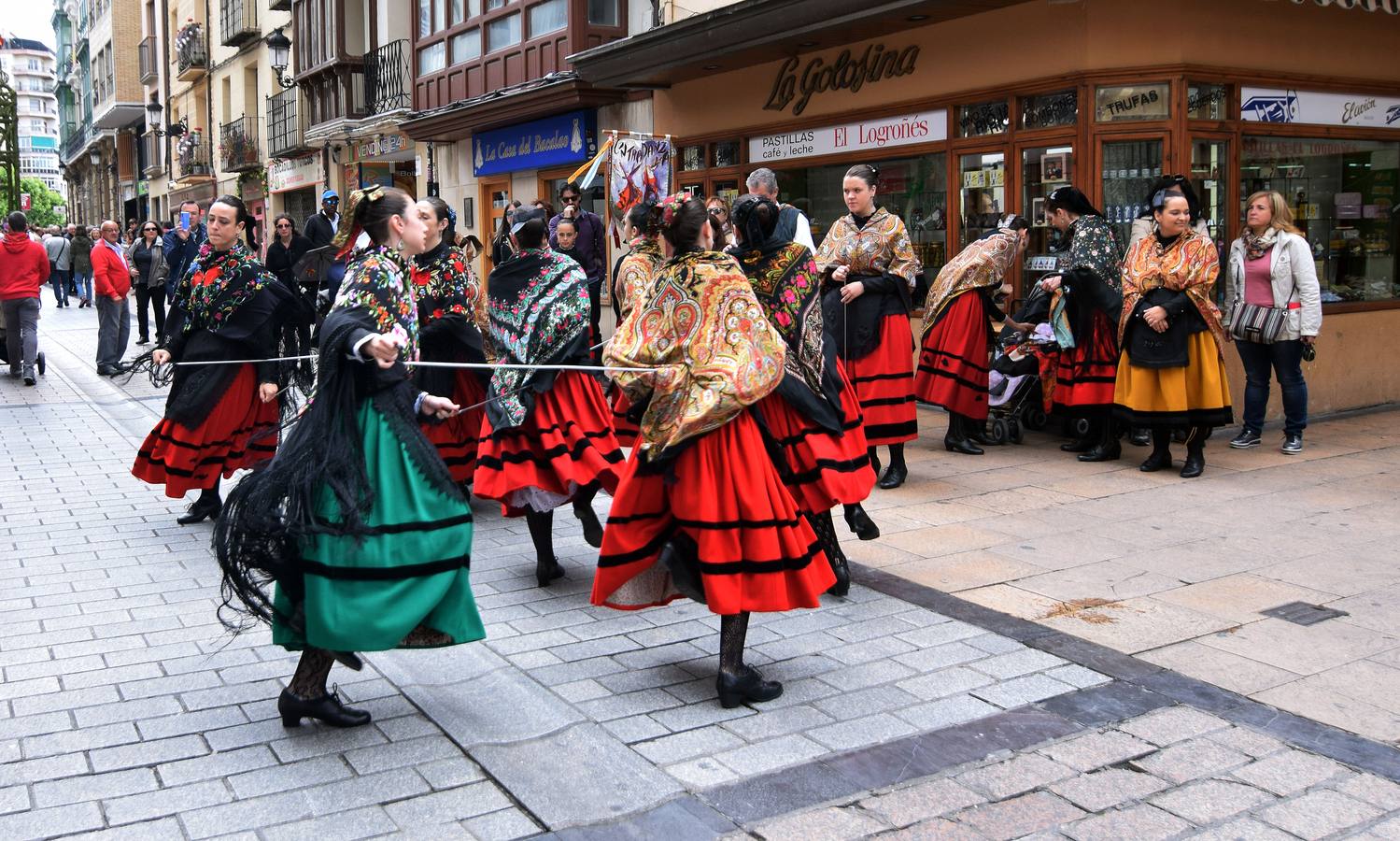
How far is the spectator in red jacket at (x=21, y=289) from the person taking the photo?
1469cm

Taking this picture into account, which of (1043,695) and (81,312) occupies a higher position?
(81,312)

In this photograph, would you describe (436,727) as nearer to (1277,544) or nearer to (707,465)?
(707,465)

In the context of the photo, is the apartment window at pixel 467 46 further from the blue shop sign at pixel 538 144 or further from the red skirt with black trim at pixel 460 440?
the red skirt with black trim at pixel 460 440

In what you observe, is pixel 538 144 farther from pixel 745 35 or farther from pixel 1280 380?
pixel 1280 380

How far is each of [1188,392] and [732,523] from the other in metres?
5.03

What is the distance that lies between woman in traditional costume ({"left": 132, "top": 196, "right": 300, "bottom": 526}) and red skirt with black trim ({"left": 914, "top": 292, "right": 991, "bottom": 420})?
14.4ft

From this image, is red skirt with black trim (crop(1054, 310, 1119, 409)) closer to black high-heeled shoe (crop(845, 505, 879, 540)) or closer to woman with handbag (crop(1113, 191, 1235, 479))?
woman with handbag (crop(1113, 191, 1235, 479))

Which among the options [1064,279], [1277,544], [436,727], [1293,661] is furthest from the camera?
[1064,279]

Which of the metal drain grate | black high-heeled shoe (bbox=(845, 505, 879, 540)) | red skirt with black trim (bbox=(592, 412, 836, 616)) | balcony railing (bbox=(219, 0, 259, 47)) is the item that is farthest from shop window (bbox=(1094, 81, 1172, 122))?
balcony railing (bbox=(219, 0, 259, 47))

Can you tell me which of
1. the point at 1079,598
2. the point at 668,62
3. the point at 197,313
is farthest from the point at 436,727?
the point at 668,62

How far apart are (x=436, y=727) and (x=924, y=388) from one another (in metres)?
5.79

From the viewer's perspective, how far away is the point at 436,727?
4.29 meters

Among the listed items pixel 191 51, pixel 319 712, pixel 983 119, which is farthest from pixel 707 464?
pixel 191 51

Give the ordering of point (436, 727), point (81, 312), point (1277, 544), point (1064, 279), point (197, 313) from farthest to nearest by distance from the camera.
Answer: point (81, 312)
point (1064, 279)
point (197, 313)
point (1277, 544)
point (436, 727)
